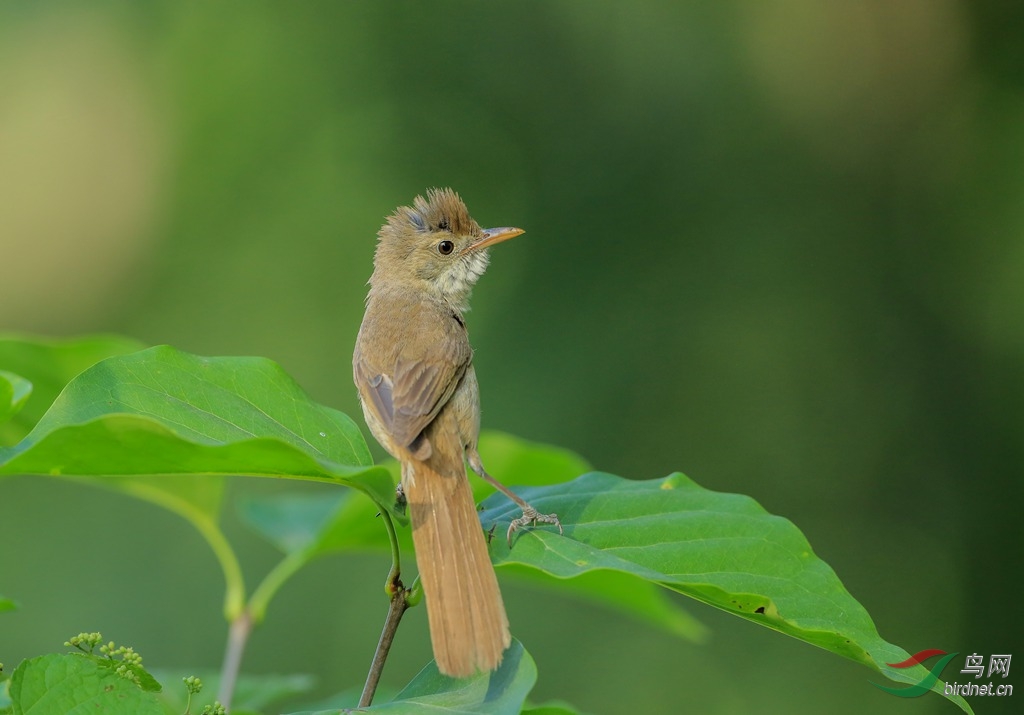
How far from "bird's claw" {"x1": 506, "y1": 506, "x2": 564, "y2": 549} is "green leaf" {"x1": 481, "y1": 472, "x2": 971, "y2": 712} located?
0.03 m

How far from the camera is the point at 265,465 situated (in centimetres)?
195

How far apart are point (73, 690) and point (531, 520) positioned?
113 cm

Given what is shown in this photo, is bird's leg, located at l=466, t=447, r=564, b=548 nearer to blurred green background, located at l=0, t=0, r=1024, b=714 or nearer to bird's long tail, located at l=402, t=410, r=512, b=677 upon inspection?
bird's long tail, located at l=402, t=410, r=512, b=677

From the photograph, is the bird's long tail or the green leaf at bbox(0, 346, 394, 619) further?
the bird's long tail

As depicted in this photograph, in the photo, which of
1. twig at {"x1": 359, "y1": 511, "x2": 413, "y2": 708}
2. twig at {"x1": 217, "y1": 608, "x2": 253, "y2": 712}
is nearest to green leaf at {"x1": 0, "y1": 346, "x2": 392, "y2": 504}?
twig at {"x1": 359, "y1": 511, "x2": 413, "y2": 708}

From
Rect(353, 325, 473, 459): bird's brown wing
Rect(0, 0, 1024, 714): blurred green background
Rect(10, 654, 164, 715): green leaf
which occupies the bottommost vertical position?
Rect(10, 654, 164, 715): green leaf

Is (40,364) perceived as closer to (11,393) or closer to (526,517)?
(11,393)

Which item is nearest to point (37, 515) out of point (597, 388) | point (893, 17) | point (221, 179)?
point (221, 179)

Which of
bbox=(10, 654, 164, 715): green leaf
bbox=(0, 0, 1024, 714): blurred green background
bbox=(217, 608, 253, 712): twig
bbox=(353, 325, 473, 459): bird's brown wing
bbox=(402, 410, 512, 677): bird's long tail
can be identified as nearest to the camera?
bbox=(10, 654, 164, 715): green leaf

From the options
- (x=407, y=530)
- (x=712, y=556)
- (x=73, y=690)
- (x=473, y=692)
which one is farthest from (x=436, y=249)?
(x=73, y=690)

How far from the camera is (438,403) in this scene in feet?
10.1

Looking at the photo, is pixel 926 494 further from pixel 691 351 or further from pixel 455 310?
pixel 455 310

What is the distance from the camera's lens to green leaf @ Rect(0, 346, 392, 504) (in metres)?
1.82

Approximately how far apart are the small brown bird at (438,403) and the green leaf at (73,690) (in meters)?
0.59
